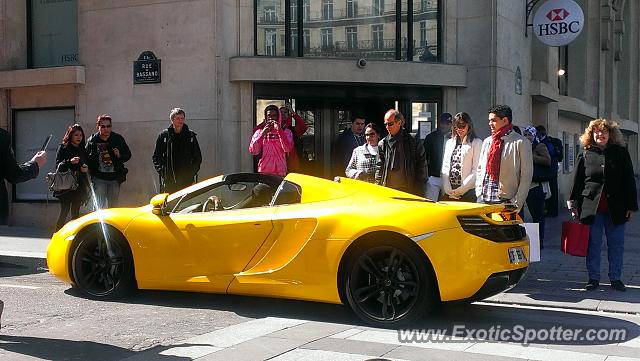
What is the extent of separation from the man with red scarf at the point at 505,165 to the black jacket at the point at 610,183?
25.2 inches

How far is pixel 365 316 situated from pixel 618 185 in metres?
3.27

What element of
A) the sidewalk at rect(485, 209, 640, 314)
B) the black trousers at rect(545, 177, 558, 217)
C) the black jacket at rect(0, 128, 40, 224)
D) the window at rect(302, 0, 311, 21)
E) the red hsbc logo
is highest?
the red hsbc logo

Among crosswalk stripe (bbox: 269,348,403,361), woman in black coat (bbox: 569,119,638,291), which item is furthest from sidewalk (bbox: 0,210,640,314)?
crosswalk stripe (bbox: 269,348,403,361)

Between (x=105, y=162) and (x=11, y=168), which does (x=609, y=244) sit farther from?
(x=105, y=162)

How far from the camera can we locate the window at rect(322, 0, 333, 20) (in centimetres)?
1290

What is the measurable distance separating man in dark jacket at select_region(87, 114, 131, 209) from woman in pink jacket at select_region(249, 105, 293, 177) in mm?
2158

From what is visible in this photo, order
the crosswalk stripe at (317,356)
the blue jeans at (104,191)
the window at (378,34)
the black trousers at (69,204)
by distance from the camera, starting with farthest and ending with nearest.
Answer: the window at (378,34)
the black trousers at (69,204)
the blue jeans at (104,191)
the crosswalk stripe at (317,356)

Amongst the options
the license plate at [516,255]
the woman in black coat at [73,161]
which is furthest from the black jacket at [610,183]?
the woman in black coat at [73,161]

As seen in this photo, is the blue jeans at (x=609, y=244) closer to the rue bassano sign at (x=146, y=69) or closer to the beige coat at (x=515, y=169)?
the beige coat at (x=515, y=169)

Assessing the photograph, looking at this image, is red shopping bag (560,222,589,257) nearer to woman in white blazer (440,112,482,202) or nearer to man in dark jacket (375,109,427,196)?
woman in white blazer (440,112,482,202)

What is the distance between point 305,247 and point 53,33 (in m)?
10.1

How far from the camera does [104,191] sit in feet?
36.2

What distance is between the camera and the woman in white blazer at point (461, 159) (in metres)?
7.96

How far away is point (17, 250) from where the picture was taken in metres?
10.4
